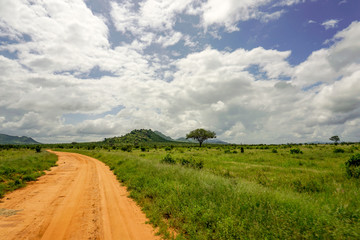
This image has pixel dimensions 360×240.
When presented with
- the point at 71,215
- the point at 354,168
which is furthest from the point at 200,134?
the point at 71,215

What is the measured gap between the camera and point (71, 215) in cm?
671

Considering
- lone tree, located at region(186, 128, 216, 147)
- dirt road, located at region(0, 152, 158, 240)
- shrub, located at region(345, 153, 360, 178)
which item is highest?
lone tree, located at region(186, 128, 216, 147)

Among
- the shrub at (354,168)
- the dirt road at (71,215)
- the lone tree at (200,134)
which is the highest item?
the lone tree at (200,134)

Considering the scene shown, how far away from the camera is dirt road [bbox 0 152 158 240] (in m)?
5.44

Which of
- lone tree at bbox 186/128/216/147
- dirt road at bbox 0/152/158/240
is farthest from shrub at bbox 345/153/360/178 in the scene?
lone tree at bbox 186/128/216/147

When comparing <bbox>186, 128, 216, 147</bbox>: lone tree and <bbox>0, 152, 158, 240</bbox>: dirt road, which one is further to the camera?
<bbox>186, 128, 216, 147</bbox>: lone tree

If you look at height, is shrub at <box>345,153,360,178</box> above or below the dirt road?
above

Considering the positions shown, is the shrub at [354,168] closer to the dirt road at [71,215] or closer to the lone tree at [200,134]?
the dirt road at [71,215]

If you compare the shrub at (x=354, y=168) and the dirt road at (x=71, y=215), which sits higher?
the shrub at (x=354, y=168)

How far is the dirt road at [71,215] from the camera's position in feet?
17.9

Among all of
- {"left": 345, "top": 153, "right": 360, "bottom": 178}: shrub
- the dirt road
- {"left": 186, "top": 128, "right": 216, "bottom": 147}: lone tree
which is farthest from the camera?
{"left": 186, "top": 128, "right": 216, "bottom": 147}: lone tree

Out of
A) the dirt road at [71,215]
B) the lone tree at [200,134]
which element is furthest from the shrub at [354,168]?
the lone tree at [200,134]

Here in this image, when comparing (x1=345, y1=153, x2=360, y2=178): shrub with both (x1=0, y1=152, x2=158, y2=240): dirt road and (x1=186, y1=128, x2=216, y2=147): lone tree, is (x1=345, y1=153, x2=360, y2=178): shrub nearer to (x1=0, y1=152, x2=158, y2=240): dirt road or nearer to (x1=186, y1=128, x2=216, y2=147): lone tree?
(x1=0, y1=152, x2=158, y2=240): dirt road

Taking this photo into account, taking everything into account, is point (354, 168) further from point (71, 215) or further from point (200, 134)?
point (200, 134)
